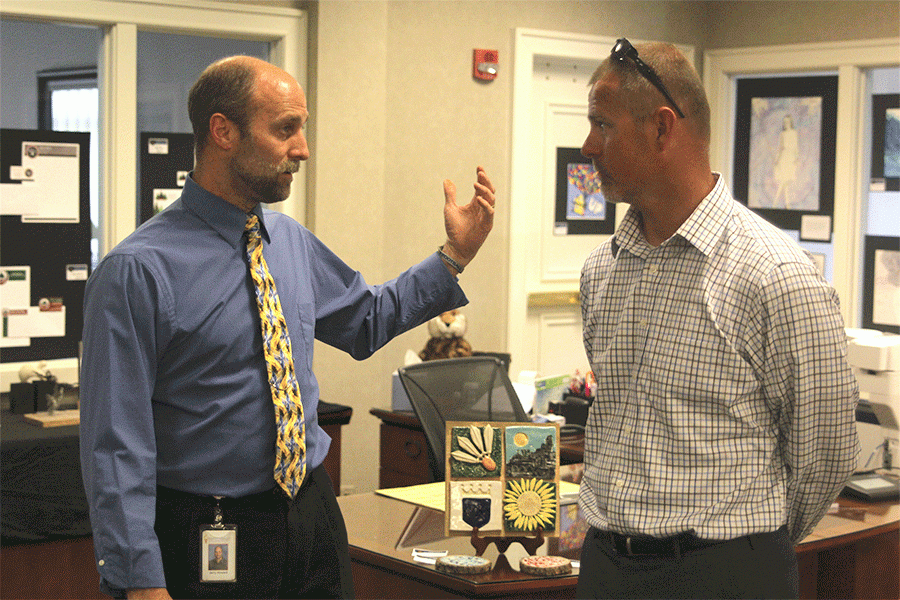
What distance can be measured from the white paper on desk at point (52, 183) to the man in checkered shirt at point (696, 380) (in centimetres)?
315

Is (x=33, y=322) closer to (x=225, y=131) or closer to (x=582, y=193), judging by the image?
(x=225, y=131)

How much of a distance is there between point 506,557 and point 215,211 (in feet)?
→ 3.44

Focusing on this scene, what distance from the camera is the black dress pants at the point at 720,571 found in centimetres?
160

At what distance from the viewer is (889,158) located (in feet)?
18.4

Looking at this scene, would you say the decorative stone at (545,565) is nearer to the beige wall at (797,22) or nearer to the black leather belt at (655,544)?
the black leather belt at (655,544)

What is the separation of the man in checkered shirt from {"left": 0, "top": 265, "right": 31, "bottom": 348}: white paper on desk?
3.19 metres

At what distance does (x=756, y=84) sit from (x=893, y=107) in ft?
2.80

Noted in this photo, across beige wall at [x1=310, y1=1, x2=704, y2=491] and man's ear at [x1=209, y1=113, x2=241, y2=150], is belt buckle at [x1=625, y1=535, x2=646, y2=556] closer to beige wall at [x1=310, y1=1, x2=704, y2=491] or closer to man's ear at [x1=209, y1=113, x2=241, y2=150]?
man's ear at [x1=209, y1=113, x2=241, y2=150]

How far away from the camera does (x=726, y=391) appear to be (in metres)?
1.60

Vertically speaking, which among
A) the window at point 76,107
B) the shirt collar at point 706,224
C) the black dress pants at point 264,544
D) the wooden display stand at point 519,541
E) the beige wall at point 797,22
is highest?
the beige wall at point 797,22

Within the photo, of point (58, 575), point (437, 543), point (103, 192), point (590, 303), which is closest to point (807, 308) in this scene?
point (590, 303)

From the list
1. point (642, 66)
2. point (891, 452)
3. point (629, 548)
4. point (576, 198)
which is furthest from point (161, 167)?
point (629, 548)

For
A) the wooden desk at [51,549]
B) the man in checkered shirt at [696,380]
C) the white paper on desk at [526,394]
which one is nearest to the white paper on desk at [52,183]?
the wooden desk at [51,549]

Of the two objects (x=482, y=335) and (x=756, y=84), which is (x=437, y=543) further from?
(x=756, y=84)
